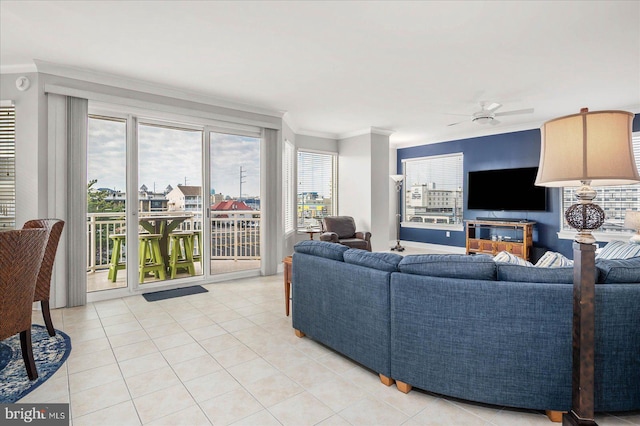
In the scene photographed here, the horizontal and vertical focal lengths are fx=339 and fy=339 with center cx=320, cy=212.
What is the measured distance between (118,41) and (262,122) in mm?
2336

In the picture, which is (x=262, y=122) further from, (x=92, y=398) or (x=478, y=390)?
(x=478, y=390)

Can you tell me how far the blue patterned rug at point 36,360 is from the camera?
208 cm

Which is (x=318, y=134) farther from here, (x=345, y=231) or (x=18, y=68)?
(x=18, y=68)

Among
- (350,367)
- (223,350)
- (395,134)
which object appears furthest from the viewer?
(395,134)

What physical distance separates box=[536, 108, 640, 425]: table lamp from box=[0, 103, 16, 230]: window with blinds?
477cm

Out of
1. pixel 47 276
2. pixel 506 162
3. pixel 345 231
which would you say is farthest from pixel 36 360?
pixel 506 162

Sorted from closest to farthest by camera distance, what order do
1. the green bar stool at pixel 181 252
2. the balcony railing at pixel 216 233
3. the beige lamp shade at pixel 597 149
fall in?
the beige lamp shade at pixel 597 149 < the balcony railing at pixel 216 233 < the green bar stool at pixel 181 252

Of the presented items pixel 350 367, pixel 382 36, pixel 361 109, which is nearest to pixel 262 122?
pixel 361 109

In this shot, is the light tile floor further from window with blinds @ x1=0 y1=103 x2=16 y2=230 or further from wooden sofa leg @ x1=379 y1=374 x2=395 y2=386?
window with blinds @ x1=0 y1=103 x2=16 y2=230

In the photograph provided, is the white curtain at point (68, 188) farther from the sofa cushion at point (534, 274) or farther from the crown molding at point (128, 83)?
the sofa cushion at point (534, 274)

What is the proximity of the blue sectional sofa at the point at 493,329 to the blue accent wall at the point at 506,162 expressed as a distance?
483cm

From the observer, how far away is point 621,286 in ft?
5.66

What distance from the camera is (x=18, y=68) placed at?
3580 millimetres

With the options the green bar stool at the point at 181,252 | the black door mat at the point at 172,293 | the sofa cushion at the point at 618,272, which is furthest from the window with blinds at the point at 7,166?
the sofa cushion at the point at 618,272
